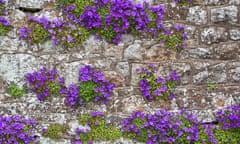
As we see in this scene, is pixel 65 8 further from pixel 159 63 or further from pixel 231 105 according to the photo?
pixel 231 105

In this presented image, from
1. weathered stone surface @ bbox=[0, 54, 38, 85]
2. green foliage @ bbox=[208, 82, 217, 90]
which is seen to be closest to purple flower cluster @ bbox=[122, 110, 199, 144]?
green foliage @ bbox=[208, 82, 217, 90]

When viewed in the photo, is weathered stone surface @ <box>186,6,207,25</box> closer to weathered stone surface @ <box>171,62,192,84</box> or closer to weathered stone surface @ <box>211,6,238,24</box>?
weathered stone surface @ <box>211,6,238,24</box>

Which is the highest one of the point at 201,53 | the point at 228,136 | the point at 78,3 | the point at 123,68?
the point at 78,3

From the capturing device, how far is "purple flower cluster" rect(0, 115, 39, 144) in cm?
379

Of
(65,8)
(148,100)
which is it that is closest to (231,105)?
(148,100)

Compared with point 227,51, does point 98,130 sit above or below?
below

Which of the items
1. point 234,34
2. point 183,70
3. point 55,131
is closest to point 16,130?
point 55,131

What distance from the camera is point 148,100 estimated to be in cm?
385

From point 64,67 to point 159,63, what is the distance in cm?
106

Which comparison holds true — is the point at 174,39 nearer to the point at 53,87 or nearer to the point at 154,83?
the point at 154,83

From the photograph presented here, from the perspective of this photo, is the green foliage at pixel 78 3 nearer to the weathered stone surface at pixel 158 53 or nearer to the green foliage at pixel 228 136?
the weathered stone surface at pixel 158 53

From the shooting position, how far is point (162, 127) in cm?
377

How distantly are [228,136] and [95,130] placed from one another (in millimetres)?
1487

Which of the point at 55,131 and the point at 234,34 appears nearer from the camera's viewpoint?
the point at 234,34
